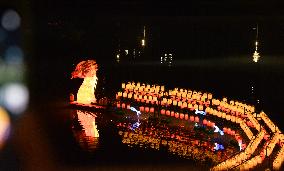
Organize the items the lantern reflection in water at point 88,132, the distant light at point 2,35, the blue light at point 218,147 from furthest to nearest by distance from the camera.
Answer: the distant light at point 2,35, the blue light at point 218,147, the lantern reflection in water at point 88,132

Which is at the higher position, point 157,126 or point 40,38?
point 40,38

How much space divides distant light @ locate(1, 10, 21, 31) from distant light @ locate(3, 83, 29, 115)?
3.37 m

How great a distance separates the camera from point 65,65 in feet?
99.2

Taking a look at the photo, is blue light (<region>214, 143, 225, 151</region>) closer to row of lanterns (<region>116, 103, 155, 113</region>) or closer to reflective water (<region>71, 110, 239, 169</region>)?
reflective water (<region>71, 110, 239, 169</region>)

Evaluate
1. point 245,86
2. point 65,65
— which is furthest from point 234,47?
point 65,65

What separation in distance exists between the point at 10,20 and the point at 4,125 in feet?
35.3

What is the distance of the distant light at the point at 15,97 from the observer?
55.0 ft

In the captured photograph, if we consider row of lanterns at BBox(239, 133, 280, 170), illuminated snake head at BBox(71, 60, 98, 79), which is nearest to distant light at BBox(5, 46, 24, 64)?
illuminated snake head at BBox(71, 60, 98, 79)

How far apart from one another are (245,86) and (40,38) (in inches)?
539

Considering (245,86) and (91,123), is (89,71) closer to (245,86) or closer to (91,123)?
(91,123)

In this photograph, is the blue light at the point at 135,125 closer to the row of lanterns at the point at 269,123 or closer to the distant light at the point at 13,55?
the row of lanterns at the point at 269,123

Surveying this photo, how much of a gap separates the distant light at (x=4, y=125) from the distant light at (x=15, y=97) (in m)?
0.53

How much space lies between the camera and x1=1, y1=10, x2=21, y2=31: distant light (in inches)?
865

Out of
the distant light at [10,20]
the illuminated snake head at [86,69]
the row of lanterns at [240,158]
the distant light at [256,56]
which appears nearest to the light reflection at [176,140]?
the row of lanterns at [240,158]
